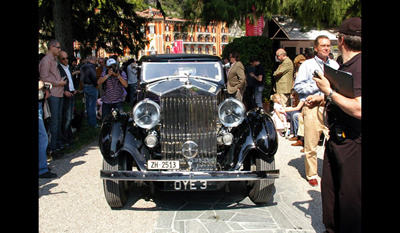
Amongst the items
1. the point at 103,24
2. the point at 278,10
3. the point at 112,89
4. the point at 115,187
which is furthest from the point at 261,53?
the point at 115,187

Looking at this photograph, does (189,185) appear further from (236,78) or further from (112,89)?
(236,78)

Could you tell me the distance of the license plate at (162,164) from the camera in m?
4.10

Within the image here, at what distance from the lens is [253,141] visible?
169 inches

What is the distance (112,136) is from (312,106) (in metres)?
2.55

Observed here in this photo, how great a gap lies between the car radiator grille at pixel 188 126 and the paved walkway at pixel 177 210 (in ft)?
1.90

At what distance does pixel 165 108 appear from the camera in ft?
14.1

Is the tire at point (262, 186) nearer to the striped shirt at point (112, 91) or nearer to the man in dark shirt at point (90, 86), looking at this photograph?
the striped shirt at point (112, 91)

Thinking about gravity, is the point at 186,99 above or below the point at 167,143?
above

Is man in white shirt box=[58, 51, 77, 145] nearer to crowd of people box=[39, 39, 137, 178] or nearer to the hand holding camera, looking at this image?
crowd of people box=[39, 39, 137, 178]

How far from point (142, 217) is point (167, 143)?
883 mm
